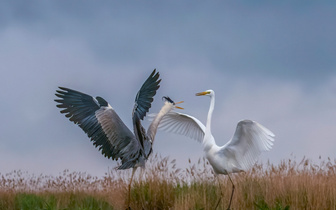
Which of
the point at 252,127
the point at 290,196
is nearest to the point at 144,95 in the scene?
the point at 252,127

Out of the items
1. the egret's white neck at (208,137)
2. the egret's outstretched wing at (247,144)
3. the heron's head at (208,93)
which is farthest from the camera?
the heron's head at (208,93)

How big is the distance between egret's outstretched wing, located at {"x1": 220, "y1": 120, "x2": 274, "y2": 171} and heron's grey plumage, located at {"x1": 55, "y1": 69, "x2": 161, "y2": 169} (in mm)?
1814

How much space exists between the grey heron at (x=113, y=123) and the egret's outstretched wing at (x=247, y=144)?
66.9 inches

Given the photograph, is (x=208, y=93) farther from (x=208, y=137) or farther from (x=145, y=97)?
(x=145, y=97)

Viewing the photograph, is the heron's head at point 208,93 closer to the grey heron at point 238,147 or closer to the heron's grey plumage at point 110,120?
the grey heron at point 238,147

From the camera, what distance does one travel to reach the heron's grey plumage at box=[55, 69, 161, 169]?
21.4 ft

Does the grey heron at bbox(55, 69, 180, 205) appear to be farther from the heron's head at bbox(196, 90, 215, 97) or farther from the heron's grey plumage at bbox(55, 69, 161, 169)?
the heron's head at bbox(196, 90, 215, 97)

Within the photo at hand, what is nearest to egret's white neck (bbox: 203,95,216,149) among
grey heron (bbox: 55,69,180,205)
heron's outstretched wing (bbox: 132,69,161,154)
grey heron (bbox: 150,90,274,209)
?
grey heron (bbox: 150,90,274,209)

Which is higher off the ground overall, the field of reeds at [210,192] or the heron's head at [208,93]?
the heron's head at [208,93]

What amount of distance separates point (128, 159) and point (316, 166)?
3705 millimetres

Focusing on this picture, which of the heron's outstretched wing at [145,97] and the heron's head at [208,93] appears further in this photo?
the heron's head at [208,93]

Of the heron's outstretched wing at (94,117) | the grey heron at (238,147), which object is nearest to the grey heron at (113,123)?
the heron's outstretched wing at (94,117)

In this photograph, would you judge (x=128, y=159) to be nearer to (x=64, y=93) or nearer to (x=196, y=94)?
(x=64, y=93)

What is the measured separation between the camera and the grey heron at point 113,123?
6523 millimetres
